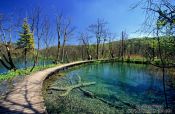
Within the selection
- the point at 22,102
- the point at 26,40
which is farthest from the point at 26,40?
the point at 22,102

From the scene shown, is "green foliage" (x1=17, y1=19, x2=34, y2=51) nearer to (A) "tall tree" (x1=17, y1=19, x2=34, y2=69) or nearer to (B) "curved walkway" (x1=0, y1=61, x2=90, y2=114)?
(A) "tall tree" (x1=17, y1=19, x2=34, y2=69)

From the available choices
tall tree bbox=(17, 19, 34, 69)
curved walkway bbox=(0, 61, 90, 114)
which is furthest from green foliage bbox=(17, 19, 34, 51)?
curved walkway bbox=(0, 61, 90, 114)

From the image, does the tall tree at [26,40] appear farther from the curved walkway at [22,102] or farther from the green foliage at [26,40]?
the curved walkway at [22,102]

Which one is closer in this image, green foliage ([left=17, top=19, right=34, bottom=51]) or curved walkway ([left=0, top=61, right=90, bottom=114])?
curved walkway ([left=0, top=61, right=90, bottom=114])

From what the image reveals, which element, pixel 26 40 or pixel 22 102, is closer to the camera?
pixel 22 102

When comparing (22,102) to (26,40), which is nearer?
(22,102)

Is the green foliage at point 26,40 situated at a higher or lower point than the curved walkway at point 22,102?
higher

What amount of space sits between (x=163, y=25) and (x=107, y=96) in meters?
7.37

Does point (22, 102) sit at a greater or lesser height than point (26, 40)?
lesser

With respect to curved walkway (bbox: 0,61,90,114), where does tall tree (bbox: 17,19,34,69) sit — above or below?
above

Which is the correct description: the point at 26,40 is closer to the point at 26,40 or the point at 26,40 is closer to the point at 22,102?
the point at 26,40

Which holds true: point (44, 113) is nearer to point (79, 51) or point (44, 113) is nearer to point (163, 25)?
point (163, 25)

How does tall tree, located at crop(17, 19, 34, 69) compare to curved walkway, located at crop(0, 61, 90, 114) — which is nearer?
curved walkway, located at crop(0, 61, 90, 114)

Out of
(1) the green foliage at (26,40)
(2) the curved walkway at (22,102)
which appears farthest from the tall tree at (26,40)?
(2) the curved walkway at (22,102)
